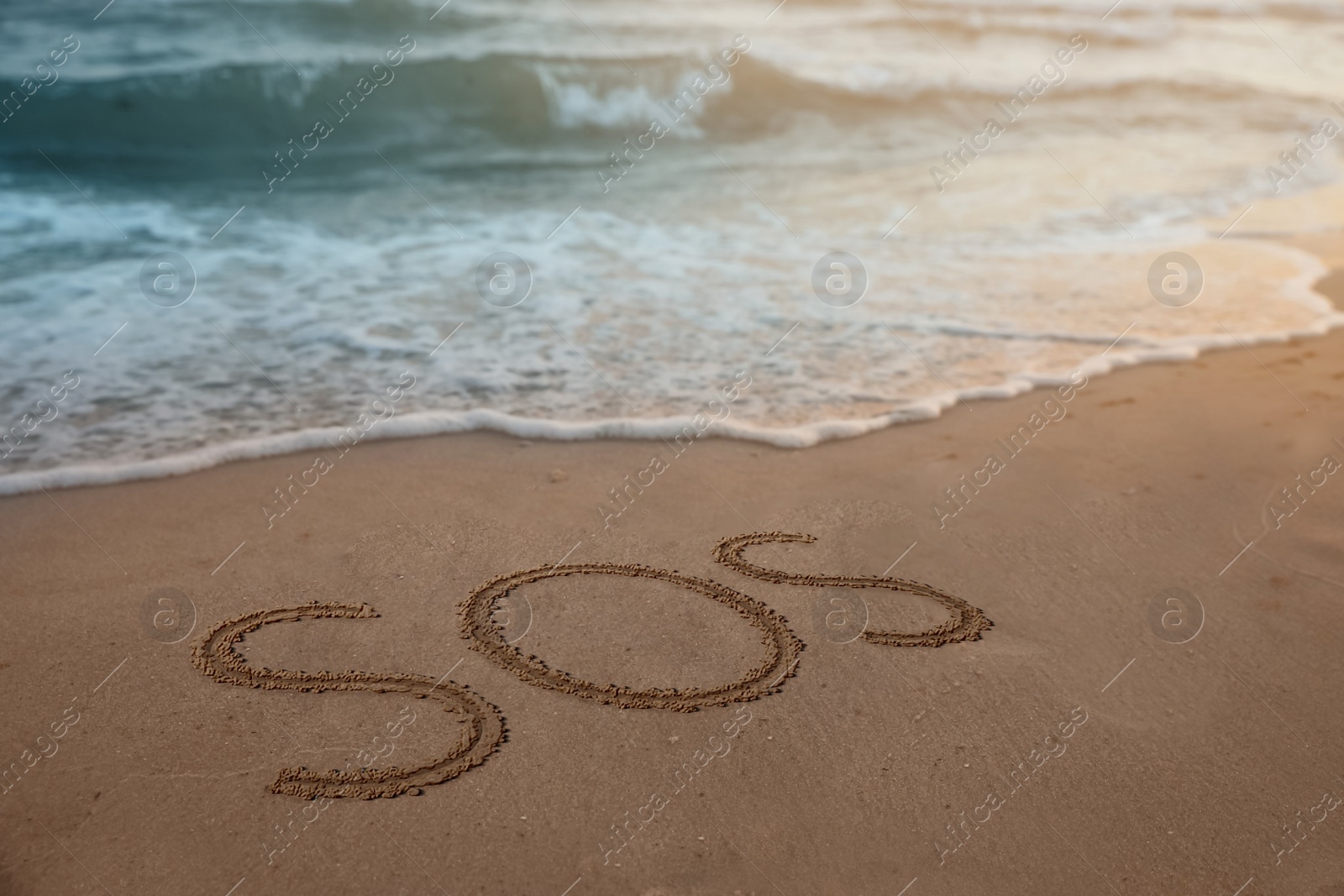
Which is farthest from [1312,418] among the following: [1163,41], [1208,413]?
[1163,41]

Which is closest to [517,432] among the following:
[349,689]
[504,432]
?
[504,432]

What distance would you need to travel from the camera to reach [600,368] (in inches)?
200

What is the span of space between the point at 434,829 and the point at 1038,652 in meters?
1.84

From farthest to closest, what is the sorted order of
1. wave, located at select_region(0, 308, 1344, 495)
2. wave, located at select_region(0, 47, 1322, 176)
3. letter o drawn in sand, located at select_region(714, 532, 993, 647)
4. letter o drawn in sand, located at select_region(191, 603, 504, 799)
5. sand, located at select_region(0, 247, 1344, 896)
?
1. wave, located at select_region(0, 47, 1322, 176)
2. wave, located at select_region(0, 308, 1344, 495)
3. letter o drawn in sand, located at select_region(714, 532, 993, 647)
4. letter o drawn in sand, located at select_region(191, 603, 504, 799)
5. sand, located at select_region(0, 247, 1344, 896)

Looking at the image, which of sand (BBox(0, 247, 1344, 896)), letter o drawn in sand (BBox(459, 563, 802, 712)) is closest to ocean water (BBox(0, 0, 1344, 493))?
sand (BBox(0, 247, 1344, 896))

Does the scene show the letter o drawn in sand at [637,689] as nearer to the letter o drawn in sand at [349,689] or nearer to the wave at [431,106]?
the letter o drawn in sand at [349,689]

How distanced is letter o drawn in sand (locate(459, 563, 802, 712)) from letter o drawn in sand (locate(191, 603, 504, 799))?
0.66 feet

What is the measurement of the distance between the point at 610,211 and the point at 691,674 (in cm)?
662

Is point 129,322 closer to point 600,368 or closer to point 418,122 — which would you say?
point 600,368

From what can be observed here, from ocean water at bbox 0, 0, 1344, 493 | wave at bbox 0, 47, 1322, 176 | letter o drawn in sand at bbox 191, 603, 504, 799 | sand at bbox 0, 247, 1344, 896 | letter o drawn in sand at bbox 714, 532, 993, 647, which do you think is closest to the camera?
sand at bbox 0, 247, 1344, 896

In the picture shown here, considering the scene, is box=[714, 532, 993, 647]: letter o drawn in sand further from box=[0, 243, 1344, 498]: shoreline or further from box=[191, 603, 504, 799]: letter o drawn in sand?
box=[191, 603, 504, 799]: letter o drawn in sand

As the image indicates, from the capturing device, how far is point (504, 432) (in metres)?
4.42

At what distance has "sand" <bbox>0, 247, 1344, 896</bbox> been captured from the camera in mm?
2254

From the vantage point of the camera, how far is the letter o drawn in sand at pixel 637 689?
276 centimetres
